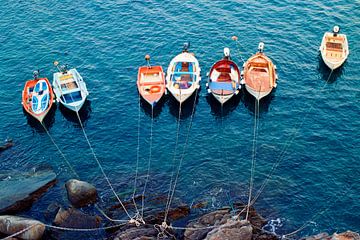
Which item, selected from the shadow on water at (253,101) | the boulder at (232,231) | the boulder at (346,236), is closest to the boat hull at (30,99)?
the shadow on water at (253,101)

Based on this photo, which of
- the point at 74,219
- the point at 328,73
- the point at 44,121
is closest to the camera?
the point at 74,219

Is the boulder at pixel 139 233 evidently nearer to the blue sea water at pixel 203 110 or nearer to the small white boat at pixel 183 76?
the blue sea water at pixel 203 110

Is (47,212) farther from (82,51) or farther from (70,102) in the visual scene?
(82,51)

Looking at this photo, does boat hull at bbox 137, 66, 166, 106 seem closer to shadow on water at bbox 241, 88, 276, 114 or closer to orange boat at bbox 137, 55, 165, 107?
orange boat at bbox 137, 55, 165, 107

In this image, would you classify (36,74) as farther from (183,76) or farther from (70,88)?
(183,76)

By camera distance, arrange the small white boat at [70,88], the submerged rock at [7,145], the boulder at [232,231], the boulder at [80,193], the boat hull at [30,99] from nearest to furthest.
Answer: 1. the boulder at [232,231]
2. the boulder at [80,193]
3. the submerged rock at [7,145]
4. the boat hull at [30,99]
5. the small white boat at [70,88]

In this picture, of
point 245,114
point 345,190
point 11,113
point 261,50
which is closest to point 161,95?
point 245,114

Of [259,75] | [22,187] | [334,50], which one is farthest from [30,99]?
[334,50]
